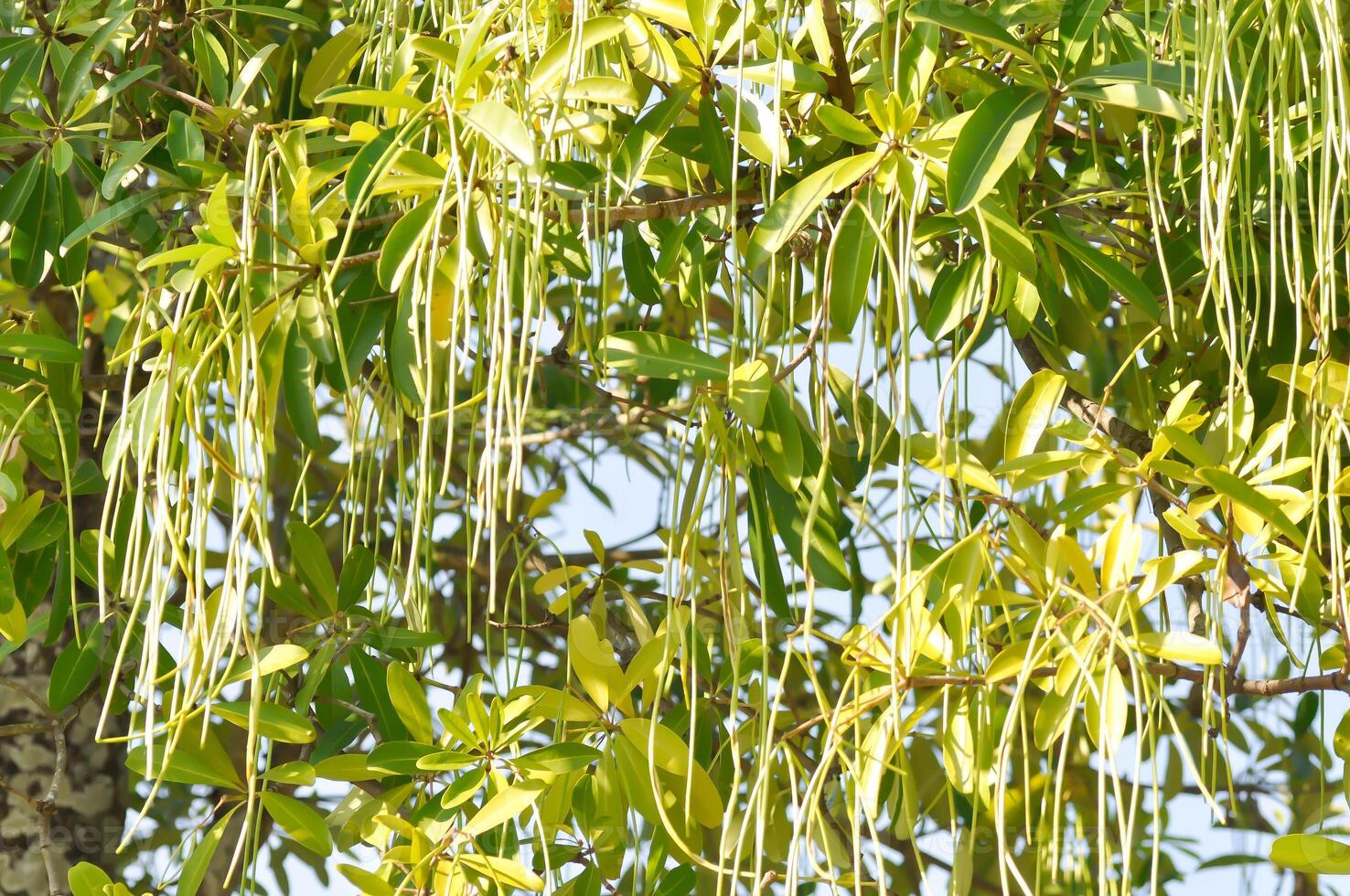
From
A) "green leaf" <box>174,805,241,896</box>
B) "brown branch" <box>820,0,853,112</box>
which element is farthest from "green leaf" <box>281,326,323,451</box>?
"brown branch" <box>820,0,853,112</box>

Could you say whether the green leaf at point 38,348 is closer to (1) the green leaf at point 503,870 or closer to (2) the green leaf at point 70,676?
(2) the green leaf at point 70,676

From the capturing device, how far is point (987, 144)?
26.9 inches

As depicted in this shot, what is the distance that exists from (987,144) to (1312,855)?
17.4 inches

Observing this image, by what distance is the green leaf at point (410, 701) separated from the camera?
875 millimetres

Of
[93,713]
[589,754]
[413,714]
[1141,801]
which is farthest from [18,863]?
[1141,801]

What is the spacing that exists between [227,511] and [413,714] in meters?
0.51

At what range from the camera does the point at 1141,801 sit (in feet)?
5.08

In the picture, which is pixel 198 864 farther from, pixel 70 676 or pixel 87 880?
pixel 70 676

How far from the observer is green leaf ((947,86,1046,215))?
0.66 metres

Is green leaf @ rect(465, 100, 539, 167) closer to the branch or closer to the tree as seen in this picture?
the tree

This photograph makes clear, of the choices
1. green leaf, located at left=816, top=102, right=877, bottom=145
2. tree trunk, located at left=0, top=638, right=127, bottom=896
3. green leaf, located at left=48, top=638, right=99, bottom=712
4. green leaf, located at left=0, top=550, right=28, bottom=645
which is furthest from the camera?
tree trunk, located at left=0, top=638, right=127, bottom=896

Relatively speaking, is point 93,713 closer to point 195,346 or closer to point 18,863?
point 18,863

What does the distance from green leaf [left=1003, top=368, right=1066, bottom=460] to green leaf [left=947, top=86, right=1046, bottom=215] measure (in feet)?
0.68

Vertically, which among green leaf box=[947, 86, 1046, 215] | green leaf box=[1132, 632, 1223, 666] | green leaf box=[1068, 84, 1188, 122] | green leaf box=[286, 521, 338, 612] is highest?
green leaf box=[1068, 84, 1188, 122]
